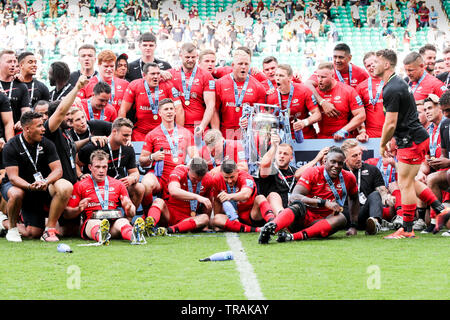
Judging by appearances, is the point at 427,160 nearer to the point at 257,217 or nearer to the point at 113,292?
the point at 257,217

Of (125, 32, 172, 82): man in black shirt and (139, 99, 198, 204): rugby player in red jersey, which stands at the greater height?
(125, 32, 172, 82): man in black shirt

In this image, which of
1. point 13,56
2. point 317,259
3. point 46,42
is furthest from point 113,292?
point 46,42

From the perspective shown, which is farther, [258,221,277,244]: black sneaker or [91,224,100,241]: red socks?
[91,224,100,241]: red socks

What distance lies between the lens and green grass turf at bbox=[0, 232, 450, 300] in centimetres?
388

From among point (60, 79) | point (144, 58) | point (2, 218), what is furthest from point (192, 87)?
point (2, 218)

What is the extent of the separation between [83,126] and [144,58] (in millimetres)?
2038

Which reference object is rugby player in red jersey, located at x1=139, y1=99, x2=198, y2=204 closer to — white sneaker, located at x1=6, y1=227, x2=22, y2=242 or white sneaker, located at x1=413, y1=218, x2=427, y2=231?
white sneaker, located at x1=6, y1=227, x2=22, y2=242

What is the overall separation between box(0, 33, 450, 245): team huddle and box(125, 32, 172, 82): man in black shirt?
0.09 feet

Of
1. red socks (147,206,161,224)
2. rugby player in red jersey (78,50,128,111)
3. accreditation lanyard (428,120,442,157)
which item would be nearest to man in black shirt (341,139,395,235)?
accreditation lanyard (428,120,442,157)

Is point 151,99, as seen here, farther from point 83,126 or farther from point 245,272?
point 245,272

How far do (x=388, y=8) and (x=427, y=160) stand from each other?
16511mm

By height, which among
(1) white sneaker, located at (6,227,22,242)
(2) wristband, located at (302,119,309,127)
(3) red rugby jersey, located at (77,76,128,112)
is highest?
(3) red rugby jersey, located at (77,76,128,112)

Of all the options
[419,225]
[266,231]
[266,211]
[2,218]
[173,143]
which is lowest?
[419,225]

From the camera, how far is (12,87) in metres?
7.60
